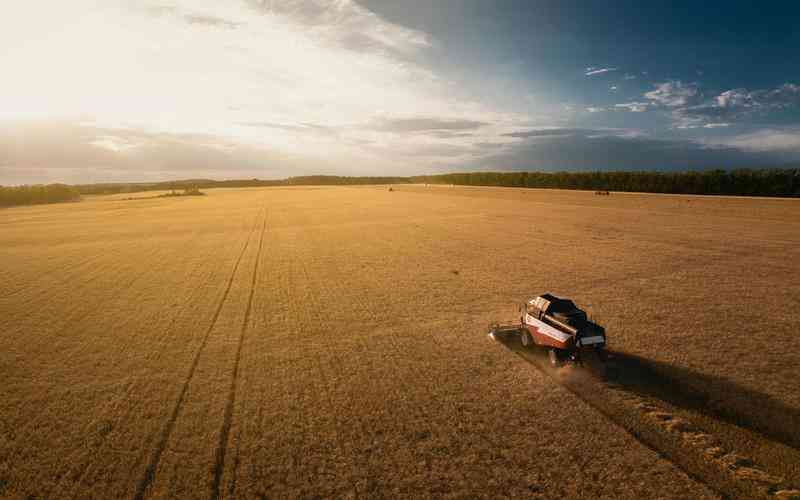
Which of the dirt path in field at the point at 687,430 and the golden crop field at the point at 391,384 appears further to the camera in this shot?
the golden crop field at the point at 391,384

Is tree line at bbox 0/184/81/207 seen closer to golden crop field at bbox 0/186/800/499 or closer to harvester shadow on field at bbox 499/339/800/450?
golden crop field at bbox 0/186/800/499

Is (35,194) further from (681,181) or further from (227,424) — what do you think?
(681,181)

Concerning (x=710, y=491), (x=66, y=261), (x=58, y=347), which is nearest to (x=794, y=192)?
(x=710, y=491)

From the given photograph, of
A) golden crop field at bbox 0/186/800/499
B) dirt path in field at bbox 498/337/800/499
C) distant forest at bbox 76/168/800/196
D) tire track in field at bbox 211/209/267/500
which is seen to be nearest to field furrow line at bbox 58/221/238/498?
golden crop field at bbox 0/186/800/499

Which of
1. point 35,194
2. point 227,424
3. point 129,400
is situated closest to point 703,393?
point 227,424

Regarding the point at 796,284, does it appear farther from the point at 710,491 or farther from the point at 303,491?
the point at 303,491

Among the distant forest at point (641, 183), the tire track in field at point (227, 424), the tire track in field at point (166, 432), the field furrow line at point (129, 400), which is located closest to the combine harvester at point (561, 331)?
the tire track in field at point (227, 424)

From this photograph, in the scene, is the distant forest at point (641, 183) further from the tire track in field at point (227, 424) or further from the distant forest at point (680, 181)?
the tire track in field at point (227, 424)
